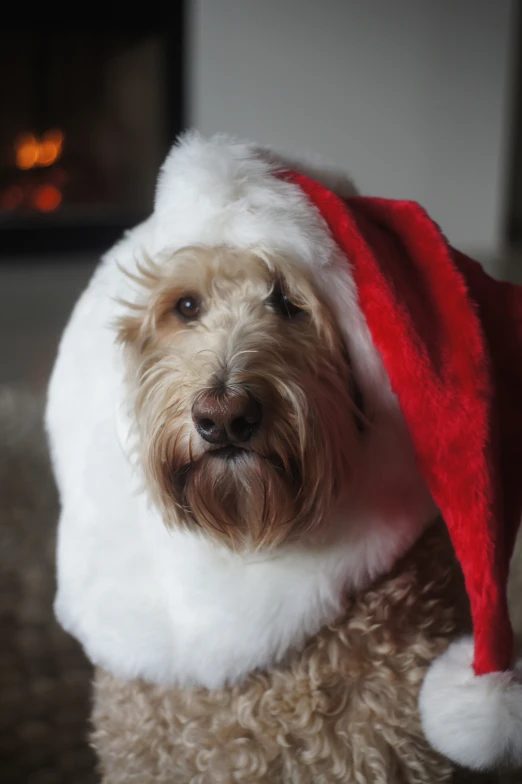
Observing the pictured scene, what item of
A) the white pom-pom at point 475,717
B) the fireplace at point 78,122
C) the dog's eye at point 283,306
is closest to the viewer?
the white pom-pom at point 475,717

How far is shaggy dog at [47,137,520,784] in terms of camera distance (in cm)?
78

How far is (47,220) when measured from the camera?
153 inches

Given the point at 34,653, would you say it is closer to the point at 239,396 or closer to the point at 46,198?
the point at 239,396

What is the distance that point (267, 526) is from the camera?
2.61 feet

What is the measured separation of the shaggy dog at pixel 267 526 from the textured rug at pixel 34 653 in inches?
10.7

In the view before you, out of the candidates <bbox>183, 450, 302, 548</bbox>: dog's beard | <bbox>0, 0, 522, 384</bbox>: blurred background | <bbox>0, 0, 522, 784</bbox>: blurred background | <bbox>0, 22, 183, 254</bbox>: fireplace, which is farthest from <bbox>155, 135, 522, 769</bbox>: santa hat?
<bbox>0, 22, 183, 254</bbox>: fireplace

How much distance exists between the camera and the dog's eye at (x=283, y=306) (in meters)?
0.85

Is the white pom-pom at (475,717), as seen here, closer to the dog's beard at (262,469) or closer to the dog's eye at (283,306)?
the dog's beard at (262,469)

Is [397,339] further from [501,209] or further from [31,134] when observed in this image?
[501,209]

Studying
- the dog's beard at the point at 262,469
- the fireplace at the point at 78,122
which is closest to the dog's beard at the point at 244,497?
the dog's beard at the point at 262,469

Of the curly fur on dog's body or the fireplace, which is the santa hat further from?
the fireplace

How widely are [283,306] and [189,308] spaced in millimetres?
97

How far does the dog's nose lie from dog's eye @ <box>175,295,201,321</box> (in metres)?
0.17

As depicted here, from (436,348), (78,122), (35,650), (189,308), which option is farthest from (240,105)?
(436,348)
